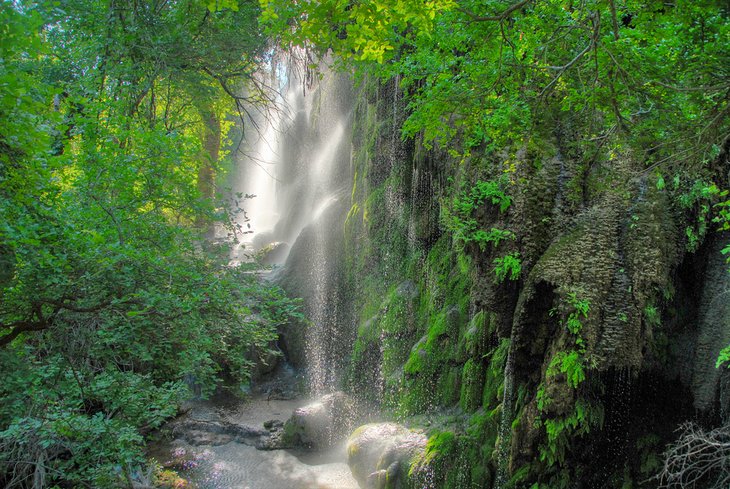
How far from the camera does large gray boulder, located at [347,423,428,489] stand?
688 cm

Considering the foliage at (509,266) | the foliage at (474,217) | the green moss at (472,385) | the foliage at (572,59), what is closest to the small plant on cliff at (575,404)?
the foliage at (509,266)

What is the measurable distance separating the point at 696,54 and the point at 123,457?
5.78 meters

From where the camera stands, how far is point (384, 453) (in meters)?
7.32

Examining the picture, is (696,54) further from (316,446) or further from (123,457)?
(316,446)

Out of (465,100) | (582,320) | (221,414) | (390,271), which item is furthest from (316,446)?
(465,100)

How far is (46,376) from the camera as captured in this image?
13.1 feet

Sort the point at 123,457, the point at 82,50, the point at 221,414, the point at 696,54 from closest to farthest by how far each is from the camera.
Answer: the point at 696,54 < the point at 123,457 < the point at 82,50 < the point at 221,414

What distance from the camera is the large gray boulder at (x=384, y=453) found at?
6875mm

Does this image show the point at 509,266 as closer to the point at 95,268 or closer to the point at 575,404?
the point at 575,404

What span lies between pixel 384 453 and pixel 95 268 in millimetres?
5072

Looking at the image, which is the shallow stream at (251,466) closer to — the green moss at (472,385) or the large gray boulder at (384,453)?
the large gray boulder at (384,453)

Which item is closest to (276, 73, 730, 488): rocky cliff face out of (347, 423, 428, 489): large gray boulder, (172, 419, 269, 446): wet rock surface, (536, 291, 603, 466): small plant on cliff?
(536, 291, 603, 466): small plant on cliff

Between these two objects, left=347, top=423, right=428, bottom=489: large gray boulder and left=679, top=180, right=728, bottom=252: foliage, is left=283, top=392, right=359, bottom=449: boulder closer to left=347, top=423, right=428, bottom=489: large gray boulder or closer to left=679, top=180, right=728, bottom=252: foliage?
left=347, top=423, right=428, bottom=489: large gray boulder

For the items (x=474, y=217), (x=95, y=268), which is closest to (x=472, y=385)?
(x=474, y=217)
